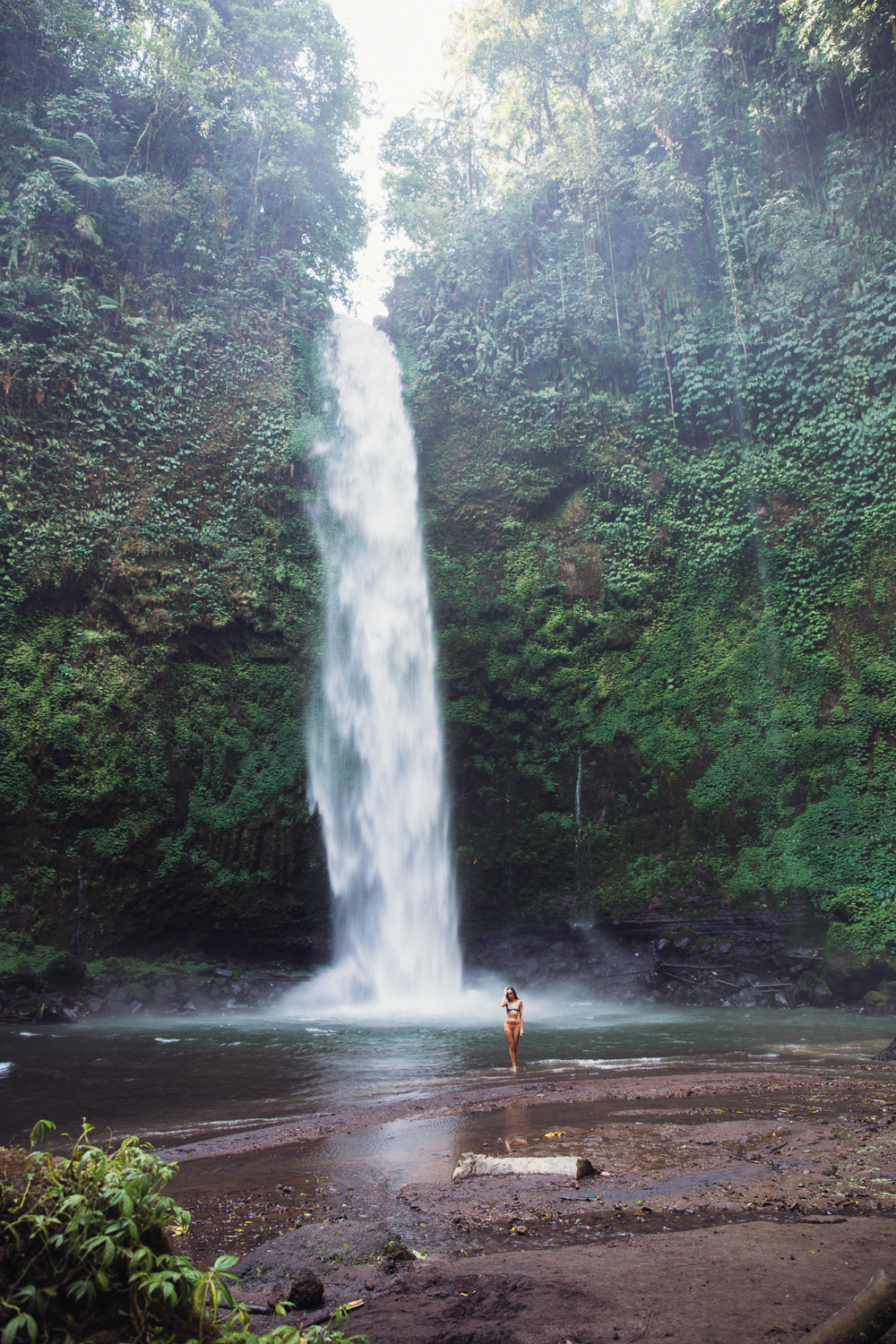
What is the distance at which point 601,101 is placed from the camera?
→ 21906 mm

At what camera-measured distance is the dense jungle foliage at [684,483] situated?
14297mm

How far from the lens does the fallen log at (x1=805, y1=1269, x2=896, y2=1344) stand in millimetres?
1603

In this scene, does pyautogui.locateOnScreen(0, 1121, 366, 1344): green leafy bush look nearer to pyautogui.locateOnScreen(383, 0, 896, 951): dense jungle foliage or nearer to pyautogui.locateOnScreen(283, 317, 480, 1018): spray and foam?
pyautogui.locateOnScreen(283, 317, 480, 1018): spray and foam

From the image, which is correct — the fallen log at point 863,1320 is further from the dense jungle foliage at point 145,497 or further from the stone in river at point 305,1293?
the dense jungle foliage at point 145,497

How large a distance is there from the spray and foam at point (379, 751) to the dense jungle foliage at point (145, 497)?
2.13 ft

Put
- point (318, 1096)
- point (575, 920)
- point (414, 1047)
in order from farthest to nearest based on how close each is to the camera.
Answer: point (575, 920), point (414, 1047), point (318, 1096)

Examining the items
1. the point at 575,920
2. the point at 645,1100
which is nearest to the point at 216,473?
the point at 575,920

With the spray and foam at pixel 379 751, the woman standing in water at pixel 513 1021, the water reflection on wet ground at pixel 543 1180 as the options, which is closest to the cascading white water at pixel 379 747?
the spray and foam at pixel 379 751

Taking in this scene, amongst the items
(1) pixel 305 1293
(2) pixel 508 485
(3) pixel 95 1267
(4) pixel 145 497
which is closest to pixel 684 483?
(2) pixel 508 485

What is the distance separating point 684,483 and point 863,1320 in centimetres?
1678

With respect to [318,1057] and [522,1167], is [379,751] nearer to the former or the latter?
[318,1057]

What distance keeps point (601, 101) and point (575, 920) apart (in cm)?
2261

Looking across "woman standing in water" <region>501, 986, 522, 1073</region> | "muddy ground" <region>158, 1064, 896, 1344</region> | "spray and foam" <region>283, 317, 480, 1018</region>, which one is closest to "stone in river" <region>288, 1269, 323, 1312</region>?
"muddy ground" <region>158, 1064, 896, 1344</region>

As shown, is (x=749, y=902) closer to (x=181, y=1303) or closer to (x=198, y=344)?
(x=181, y=1303)
